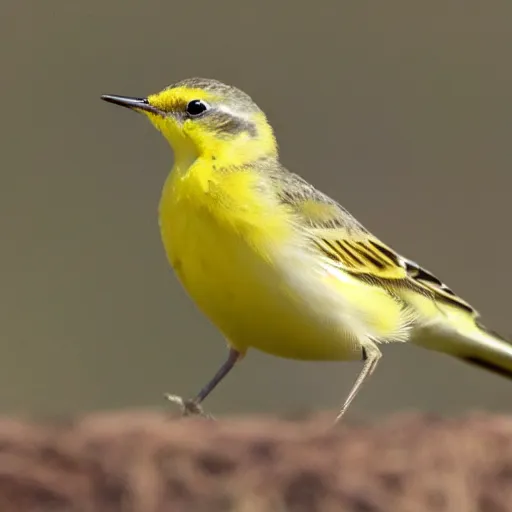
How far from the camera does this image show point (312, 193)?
379cm

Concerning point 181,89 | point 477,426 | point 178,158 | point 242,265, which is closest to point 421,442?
point 477,426

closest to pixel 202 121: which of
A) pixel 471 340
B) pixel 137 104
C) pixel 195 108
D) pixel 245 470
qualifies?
pixel 195 108

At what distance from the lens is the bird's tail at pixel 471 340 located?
12.7 ft

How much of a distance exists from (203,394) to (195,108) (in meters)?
1.04

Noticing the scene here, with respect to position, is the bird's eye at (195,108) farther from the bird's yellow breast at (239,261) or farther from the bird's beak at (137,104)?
the bird's yellow breast at (239,261)

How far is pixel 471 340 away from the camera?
12.9 ft

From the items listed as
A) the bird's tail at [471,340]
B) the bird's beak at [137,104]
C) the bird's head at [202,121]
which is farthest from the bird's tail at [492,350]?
the bird's beak at [137,104]

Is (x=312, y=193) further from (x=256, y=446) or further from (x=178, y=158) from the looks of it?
(x=256, y=446)

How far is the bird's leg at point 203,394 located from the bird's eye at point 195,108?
86cm

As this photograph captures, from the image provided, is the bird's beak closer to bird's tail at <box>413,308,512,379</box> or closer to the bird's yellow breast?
the bird's yellow breast

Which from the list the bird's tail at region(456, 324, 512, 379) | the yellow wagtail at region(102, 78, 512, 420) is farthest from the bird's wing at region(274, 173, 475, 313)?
the bird's tail at region(456, 324, 512, 379)

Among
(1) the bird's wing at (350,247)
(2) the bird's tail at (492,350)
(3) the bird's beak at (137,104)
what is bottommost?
(2) the bird's tail at (492,350)

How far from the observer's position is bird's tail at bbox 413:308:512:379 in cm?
388

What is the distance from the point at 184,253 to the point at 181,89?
784 mm
